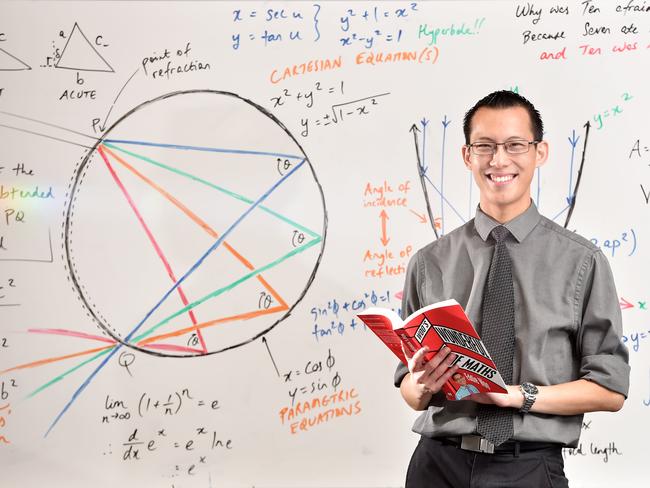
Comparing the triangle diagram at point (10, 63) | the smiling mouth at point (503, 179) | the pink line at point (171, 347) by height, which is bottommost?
the pink line at point (171, 347)

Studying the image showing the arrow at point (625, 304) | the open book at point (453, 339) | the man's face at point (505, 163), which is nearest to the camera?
the open book at point (453, 339)

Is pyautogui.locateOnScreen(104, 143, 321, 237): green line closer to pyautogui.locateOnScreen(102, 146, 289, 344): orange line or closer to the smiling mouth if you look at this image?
pyautogui.locateOnScreen(102, 146, 289, 344): orange line

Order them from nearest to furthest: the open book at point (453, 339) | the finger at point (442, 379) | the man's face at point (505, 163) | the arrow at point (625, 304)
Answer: the open book at point (453, 339), the finger at point (442, 379), the man's face at point (505, 163), the arrow at point (625, 304)

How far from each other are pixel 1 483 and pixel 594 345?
6.11 ft

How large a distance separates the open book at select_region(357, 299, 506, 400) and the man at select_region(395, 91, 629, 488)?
25 mm

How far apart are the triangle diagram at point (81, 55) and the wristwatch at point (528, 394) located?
1.63 metres

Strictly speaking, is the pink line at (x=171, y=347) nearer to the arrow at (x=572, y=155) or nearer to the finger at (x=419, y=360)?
the finger at (x=419, y=360)

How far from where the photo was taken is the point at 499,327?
60.4 inches

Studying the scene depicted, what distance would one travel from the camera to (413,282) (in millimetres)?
1701

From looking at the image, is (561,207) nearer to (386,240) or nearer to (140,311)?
(386,240)

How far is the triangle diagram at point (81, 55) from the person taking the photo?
2.40m

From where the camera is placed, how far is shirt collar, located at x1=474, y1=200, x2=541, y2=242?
1.59 meters

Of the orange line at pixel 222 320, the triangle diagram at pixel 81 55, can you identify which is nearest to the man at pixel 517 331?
the orange line at pixel 222 320

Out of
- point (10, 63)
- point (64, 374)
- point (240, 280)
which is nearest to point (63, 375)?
point (64, 374)
